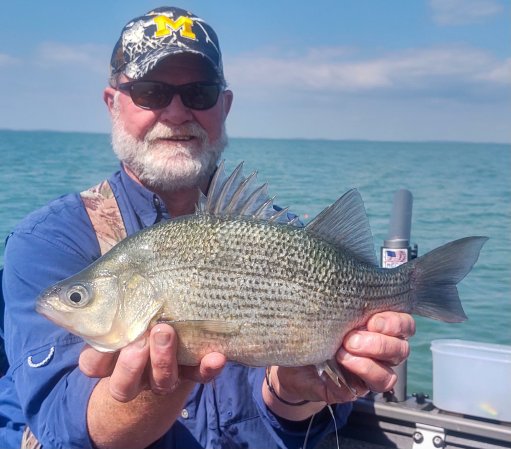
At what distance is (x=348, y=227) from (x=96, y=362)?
3.29 feet

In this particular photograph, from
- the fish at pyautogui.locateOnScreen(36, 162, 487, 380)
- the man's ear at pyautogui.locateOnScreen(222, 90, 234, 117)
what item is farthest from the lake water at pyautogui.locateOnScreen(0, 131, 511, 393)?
the fish at pyautogui.locateOnScreen(36, 162, 487, 380)

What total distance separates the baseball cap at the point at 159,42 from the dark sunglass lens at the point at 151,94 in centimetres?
6

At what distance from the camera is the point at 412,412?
3.64 meters

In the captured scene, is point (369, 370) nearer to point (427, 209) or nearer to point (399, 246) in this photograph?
point (399, 246)

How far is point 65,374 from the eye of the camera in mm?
2408

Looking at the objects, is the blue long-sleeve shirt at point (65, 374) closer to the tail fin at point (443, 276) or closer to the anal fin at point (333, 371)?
the anal fin at point (333, 371)

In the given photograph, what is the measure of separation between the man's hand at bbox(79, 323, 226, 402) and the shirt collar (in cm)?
104

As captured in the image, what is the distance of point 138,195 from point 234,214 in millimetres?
1027

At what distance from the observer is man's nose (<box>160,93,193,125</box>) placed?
10.2 feet

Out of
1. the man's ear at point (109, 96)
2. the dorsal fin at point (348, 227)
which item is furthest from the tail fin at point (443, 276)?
the man's ear at point (109, 96)

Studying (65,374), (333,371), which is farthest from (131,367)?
(333,371)

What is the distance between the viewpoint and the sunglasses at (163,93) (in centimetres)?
309

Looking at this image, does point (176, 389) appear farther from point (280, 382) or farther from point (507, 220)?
point (507, 220)

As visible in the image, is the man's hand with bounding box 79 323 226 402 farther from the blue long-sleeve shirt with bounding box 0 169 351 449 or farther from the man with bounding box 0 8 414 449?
the blue long-sleeve shirt with bounding box 0 169 351 449
